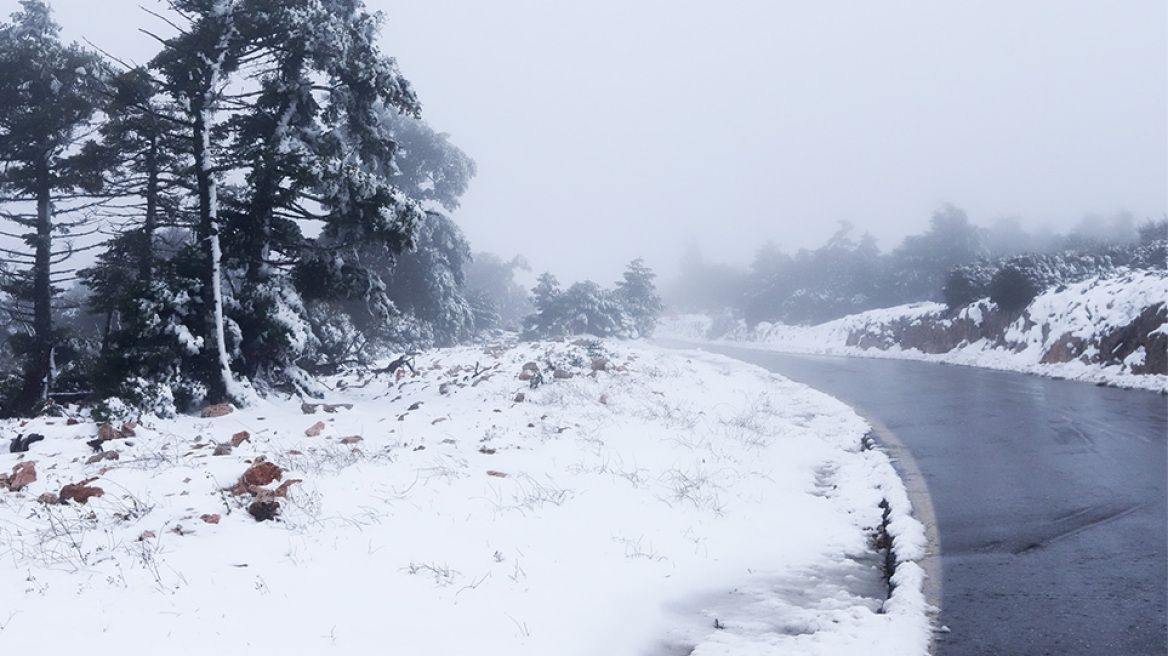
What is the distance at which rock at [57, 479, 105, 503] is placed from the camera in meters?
5.25

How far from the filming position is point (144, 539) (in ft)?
14.4

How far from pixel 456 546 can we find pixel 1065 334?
65.7ft

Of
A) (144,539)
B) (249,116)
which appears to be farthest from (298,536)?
(249,116)

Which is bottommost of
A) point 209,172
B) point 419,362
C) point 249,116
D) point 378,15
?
point 419,362

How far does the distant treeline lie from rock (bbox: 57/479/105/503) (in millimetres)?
26529

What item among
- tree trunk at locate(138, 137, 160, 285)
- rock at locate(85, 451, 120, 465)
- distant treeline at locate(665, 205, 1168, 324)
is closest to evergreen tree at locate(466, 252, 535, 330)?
distant treeline at locate(665, 205, 1168, 324)

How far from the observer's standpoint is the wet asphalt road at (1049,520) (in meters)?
3.82

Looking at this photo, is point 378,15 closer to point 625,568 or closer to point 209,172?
point 209,172

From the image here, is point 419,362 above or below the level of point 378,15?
below

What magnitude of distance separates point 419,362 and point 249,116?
9.46 metres

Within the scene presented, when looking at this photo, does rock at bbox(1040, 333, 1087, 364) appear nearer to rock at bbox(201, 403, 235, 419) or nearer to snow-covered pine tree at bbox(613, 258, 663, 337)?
rock at bbox(201, 403, 235, 419)

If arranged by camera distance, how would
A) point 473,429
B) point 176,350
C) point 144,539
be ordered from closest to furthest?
point 144,539, point 473,429, point 176,350

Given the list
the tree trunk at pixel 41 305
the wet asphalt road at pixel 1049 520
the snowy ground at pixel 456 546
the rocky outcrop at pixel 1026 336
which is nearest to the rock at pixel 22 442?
the snowy ground at pixel 456 546

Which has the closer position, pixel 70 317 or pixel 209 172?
pixel 209 172
